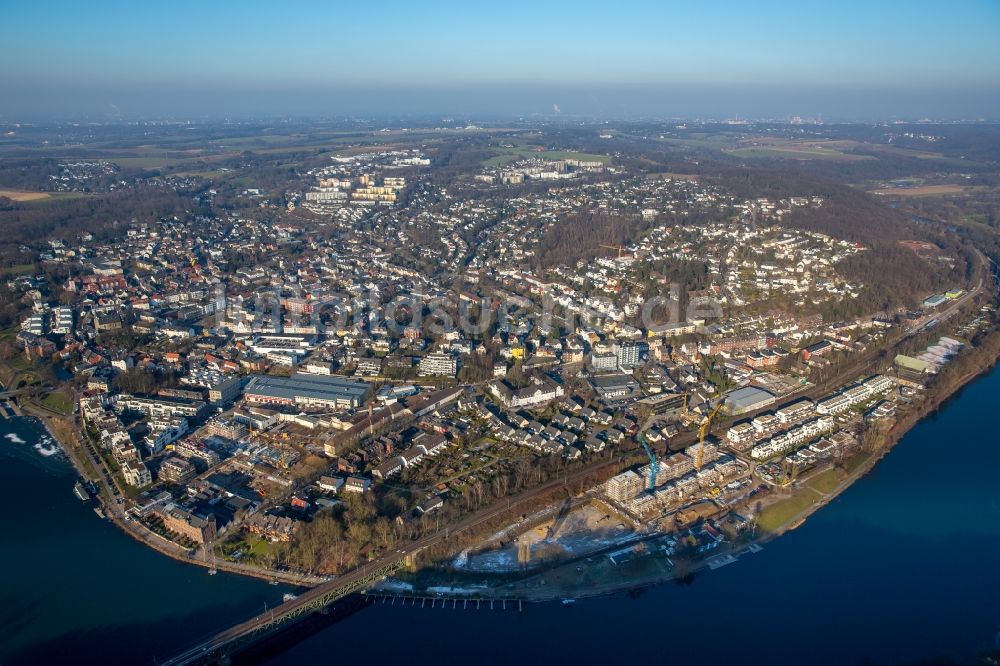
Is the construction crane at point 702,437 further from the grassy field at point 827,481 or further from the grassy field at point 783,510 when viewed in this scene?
the grassy field at point 827,481

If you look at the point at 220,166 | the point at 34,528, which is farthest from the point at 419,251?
the point at 220,166

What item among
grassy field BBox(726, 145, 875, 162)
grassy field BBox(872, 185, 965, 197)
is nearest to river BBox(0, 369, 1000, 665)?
grassy field BBox(872, 185, 965, 197)

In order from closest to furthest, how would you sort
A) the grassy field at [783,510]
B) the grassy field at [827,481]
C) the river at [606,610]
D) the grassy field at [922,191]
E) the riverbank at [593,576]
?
the river at [606,610], the riverbank at [593,576], the grassy field at [783,510], the grassy field at [827,481], the grassy field at [922,191]

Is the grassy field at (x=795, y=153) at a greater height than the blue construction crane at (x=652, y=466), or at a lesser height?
greater

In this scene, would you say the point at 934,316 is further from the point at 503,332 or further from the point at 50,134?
the point at 50,134

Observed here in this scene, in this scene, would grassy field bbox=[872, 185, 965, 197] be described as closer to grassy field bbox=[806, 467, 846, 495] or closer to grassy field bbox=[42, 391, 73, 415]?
grassy field bbox=[806, 467, 846, 495]

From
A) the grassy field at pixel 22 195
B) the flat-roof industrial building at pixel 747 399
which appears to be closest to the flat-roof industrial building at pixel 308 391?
the flat-roof industrial building at pixel 747 399

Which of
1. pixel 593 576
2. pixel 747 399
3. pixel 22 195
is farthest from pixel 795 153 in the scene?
pixel 22 195
